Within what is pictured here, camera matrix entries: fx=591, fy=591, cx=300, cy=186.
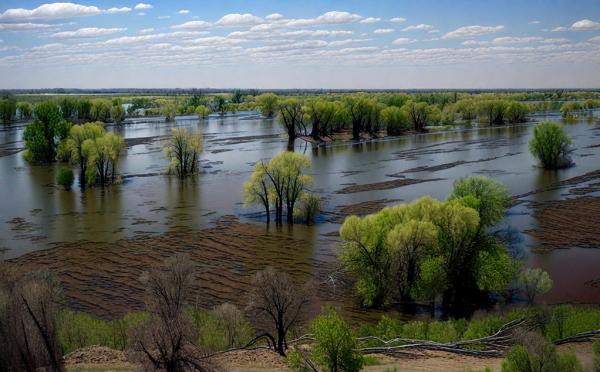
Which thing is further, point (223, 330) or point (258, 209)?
point (258, 209)

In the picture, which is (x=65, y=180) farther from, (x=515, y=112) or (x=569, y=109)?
(x=569, y=109)

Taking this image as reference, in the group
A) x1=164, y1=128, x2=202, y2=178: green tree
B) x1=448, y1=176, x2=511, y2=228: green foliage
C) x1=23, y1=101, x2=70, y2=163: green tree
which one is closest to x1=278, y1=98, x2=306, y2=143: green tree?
x1=164, y1=128, x2=202, y2=178: green tree

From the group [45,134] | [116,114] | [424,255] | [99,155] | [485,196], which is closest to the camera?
[424,255]

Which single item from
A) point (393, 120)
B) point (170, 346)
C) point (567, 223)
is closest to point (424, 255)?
point (170, 346)

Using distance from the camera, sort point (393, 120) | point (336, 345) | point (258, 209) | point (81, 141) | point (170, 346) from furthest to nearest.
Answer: point (393, 120)
point (81, 141)
point (258, 209)
point (336, 345)
point (170, 346)

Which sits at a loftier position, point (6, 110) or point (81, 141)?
point (6, 110)

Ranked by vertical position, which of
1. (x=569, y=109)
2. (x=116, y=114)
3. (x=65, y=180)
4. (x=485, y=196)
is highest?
(x=116, y=114)
